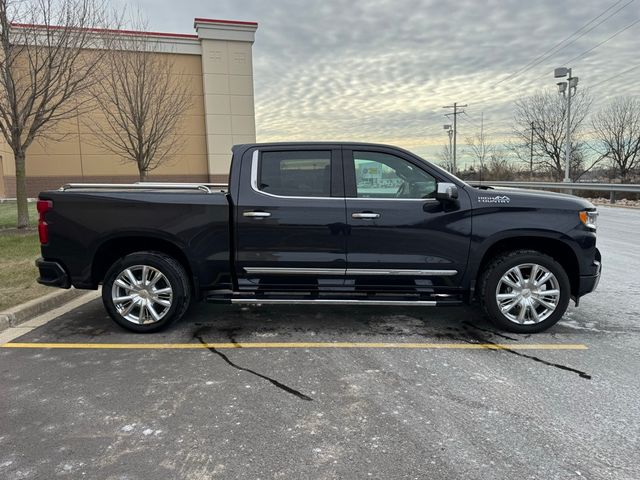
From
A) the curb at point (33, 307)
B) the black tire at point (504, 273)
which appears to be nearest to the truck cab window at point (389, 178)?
the black tire at point (504, 273)

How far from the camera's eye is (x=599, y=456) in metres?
2.68

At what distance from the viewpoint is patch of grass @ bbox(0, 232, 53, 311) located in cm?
578

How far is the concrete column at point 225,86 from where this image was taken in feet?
75.9

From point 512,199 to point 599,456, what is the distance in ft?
8.47

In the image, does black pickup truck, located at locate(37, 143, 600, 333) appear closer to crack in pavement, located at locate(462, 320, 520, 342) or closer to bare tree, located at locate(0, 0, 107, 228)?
crack in pavement, located at locate(462, 320, 520, 342)

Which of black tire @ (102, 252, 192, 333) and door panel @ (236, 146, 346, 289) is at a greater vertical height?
door panel @ (236, 146, 346, 289)

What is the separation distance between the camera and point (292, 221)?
4.68m

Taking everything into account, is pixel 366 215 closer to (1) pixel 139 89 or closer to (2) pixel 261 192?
(2) pixel 261 192

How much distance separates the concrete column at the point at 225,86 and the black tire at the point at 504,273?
2051 cm

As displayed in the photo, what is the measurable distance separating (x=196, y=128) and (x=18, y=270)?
60.0 feet

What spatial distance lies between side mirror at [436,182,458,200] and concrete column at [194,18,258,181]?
20298 millimetres

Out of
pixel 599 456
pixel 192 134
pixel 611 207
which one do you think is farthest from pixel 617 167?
pixel 599 456

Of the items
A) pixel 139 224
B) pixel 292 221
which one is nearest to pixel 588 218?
pixel 292 221

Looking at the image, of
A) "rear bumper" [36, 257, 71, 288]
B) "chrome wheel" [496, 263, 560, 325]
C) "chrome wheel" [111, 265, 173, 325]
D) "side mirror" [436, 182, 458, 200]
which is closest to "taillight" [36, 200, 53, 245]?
"rear bumper" [36, 257, 71, 288]
